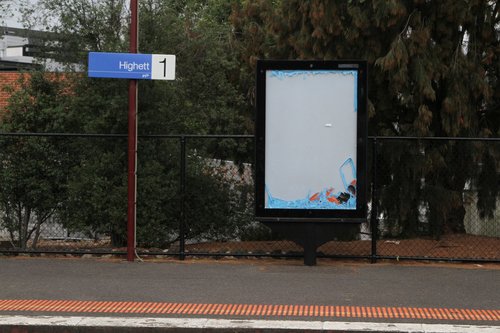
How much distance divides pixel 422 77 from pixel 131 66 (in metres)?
4.92

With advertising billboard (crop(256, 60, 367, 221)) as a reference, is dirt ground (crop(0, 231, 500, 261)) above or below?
below

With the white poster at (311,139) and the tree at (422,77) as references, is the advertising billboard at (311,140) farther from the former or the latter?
the tree at (422,77)

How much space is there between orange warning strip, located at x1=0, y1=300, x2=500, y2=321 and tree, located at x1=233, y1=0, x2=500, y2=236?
5330mm

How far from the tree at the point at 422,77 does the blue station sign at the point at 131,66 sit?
3846 millimetres

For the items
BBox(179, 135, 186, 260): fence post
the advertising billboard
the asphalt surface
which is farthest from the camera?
BBox(179, 135, 186, 260): fence post

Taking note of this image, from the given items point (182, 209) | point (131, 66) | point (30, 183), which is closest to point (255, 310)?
point (182, 209)

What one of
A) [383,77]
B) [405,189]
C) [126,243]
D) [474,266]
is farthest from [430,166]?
Result: [126,243]

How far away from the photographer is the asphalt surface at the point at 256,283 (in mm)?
8273

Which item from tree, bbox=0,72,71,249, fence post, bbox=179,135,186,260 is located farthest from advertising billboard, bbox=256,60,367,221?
tree, bbox=0,72,71,249

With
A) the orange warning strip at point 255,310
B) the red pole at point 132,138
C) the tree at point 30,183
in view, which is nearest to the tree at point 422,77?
the red pole at point 132,138

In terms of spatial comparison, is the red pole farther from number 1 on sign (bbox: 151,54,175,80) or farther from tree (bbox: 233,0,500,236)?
tree (bbox: 233,0,500,236)

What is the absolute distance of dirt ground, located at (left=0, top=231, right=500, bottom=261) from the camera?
11.4 m

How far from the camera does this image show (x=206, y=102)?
57.2 ft

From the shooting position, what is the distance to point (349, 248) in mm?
11828
